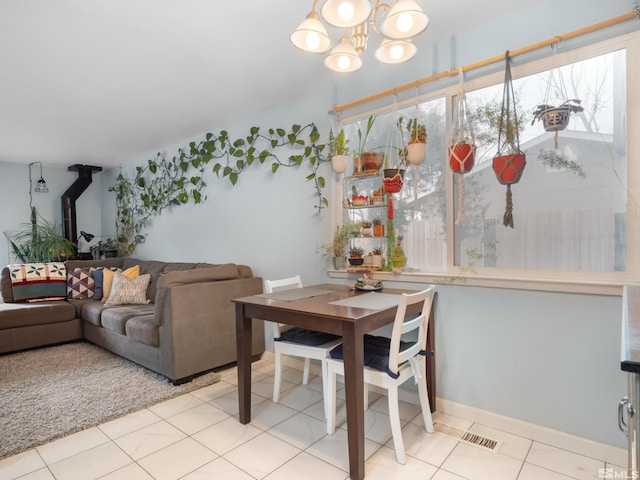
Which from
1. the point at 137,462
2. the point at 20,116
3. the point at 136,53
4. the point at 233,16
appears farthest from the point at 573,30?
the point at 20,116

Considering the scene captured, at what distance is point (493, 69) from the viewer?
2.13 meters

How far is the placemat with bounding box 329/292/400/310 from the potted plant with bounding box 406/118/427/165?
878 millimetres

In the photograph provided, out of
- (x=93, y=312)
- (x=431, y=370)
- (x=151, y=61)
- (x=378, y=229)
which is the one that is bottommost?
(x=431, y=370)

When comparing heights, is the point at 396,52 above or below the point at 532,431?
above

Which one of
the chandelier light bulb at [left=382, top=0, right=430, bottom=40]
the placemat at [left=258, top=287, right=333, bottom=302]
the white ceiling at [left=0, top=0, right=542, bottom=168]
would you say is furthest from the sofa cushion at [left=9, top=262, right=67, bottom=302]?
the chandelier light bulb at [left=382, top=0, right=430, bottom=40]

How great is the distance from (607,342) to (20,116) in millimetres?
5013

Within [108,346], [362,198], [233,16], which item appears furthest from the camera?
[108,346]

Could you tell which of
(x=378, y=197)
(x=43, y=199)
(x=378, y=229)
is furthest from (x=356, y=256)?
(x=43, y=199)

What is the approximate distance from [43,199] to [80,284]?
2.34 metres

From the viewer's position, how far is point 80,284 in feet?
13.8

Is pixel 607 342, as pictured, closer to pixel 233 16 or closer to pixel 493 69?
pixel 493 69

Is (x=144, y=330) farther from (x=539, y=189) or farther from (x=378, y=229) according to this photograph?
(x=539, y=189)

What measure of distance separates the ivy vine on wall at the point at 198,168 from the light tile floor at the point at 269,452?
1.69 metres

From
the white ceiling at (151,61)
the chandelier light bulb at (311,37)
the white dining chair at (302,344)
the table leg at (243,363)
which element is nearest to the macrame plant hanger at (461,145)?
the white ceiling at (151,61)
